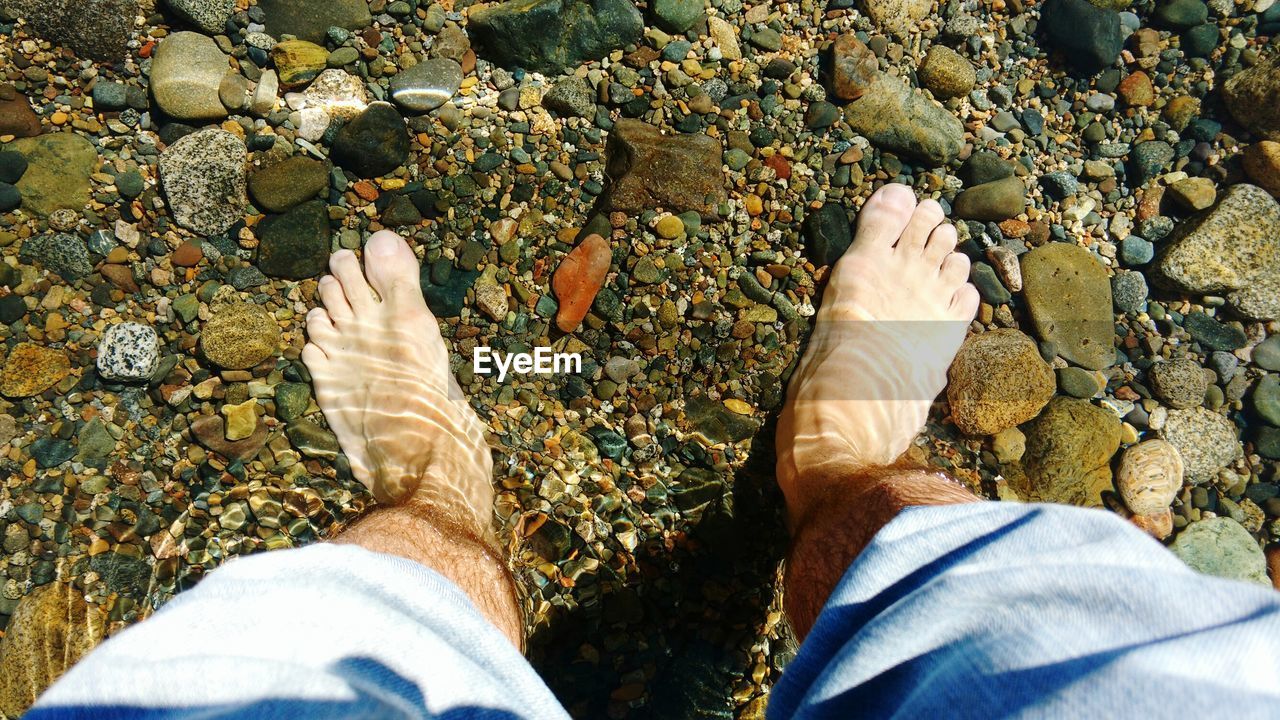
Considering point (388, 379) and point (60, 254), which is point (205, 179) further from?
point (388, 379)

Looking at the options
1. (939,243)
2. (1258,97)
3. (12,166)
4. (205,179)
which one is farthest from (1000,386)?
(12,166)

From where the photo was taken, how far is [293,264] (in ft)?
8.62

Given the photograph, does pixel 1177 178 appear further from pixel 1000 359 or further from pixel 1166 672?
pixel 1166 672

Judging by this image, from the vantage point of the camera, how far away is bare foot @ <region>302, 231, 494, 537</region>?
2631 millimetres

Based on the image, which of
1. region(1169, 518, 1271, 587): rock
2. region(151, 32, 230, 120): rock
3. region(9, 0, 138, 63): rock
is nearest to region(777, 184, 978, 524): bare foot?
region(1169, 518, 1271, 587): rock

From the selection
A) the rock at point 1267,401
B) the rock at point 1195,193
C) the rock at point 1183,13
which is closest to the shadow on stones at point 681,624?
the rock at point 1267,401

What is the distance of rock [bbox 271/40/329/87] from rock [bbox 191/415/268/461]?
127cm

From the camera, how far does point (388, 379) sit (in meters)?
2.73

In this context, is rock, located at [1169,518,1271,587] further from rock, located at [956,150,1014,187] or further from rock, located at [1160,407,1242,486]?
rock, located at [956,150,1014,187]

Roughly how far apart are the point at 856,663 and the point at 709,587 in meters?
1.35

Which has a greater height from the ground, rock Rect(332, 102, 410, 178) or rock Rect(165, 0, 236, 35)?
rock Rect(165, 0, 236, 35)

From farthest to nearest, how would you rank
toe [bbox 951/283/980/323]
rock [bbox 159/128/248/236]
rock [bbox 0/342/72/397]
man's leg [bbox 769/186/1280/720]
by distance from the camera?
toe [bbox 951/283/980/323], rock [bbox 159/128/248/236], rock [bbox 0/342/72/397], man's leg [bbox 769/186/1280/720]

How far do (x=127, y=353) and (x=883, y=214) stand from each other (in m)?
2.85

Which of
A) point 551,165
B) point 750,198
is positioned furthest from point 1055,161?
point 551,165
